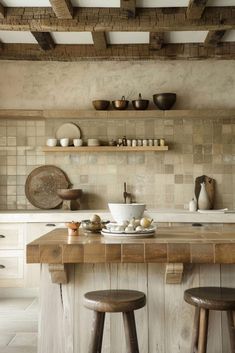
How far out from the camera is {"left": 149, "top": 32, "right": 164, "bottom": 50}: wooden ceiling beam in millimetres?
5090

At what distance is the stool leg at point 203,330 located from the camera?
239 centimetres

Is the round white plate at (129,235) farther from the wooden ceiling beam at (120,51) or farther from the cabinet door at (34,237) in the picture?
the wooden ceiling beam at (120,51)

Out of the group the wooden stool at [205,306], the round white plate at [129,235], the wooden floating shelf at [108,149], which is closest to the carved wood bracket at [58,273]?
the round white plate at [129,235]

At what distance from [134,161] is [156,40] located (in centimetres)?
144

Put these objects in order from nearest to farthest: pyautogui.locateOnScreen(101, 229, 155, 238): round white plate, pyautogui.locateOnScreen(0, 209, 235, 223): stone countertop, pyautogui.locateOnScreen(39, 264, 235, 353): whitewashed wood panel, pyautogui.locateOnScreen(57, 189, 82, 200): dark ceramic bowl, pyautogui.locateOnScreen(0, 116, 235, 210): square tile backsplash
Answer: pyautogui.locateOnScreen(101, 229, 155, 238): round white plate
pyautogui.locateOnScreen(39, 264, 235, 353): whitewashed wood panel
pyautogui.locateOnScreen(0, 209, 235, 223): stone countertop
pyautogui.locateOnScreen(57, 189, 82, 200): dark ceramic bowl
pyautogui.locateOnScreen(0, 116, 235, 210): square tile backsplash

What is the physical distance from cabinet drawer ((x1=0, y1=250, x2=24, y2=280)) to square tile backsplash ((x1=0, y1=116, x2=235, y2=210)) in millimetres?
871

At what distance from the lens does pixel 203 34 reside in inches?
206

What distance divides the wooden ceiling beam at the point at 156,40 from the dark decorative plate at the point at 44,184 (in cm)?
186

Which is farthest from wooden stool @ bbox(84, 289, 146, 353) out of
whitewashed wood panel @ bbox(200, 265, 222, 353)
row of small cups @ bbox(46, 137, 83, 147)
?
row of small cups @ bbox(46, 137, 83, 147)

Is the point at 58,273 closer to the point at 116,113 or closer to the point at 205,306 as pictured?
the point at 205,306

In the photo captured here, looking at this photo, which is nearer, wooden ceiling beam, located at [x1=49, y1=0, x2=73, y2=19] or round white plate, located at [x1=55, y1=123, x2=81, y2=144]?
wooden ceiling beam, located at [x1=49, y1=0, x2=73, y2=19]

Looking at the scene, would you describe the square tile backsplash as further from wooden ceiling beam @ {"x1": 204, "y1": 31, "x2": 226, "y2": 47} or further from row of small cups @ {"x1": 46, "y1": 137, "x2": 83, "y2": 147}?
wooden ceiling beam @ {"x1": 204, "y1": 31, "x2": 226, "y2": 47}

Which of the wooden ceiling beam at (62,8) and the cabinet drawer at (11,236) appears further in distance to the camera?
the cabinet drawer at (11,236)

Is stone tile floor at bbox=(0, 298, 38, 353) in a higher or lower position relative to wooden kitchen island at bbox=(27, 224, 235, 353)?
lower
